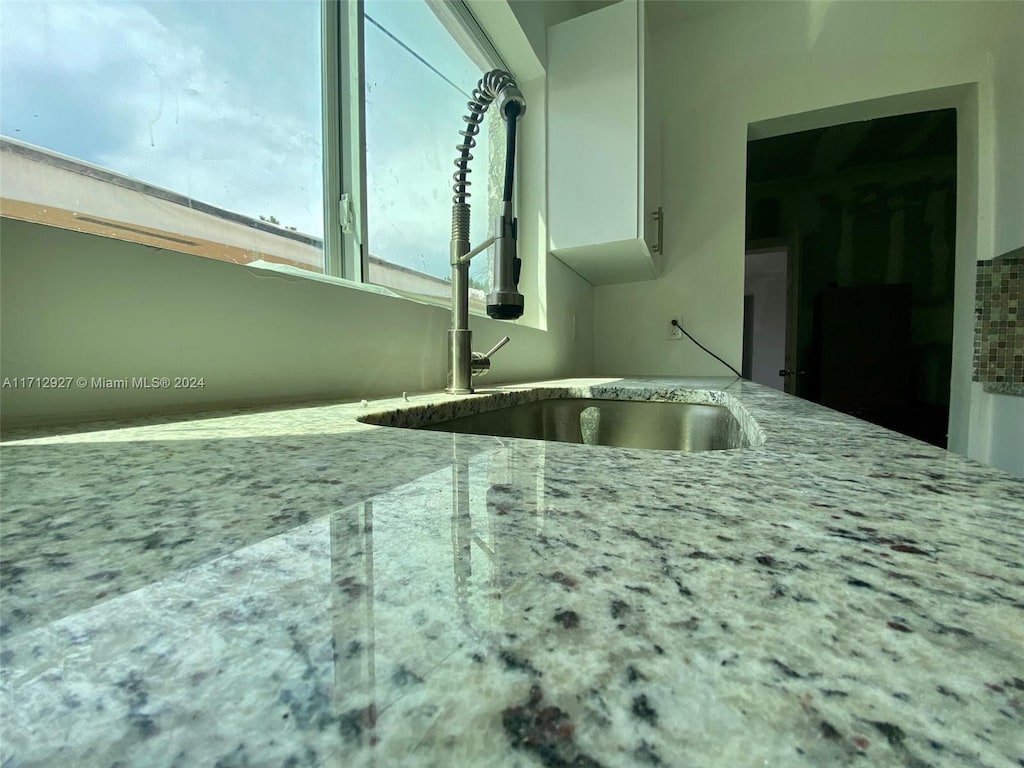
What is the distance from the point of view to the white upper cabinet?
1.68m

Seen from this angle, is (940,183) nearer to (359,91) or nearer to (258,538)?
(359,91)

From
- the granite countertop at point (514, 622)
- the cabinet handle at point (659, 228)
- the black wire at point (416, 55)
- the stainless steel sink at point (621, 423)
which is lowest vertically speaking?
the stainless steel sink at point (621, 423)

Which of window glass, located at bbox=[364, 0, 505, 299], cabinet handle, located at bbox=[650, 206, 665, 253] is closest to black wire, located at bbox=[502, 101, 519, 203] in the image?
window glass, located at bbox=[364, 0, 505, 299]

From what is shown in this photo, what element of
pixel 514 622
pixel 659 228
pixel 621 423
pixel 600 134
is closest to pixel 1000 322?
pixel 659 228

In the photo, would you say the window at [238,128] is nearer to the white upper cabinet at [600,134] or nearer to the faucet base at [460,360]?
the faucet base at [460,360]

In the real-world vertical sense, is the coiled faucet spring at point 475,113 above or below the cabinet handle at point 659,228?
below

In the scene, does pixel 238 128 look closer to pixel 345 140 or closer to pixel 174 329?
pixel 345 140

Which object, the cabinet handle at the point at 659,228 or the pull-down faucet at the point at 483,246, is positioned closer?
the pull-down faucet at the point at 483,246

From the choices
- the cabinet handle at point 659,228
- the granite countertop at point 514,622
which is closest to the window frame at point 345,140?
the granite countertop at point 514,622

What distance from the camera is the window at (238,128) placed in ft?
1.88

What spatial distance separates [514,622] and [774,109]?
2.73 m

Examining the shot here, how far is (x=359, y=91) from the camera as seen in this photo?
3.35ft

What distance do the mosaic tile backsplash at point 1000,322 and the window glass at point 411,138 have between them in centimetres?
216

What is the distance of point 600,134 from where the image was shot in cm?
174
